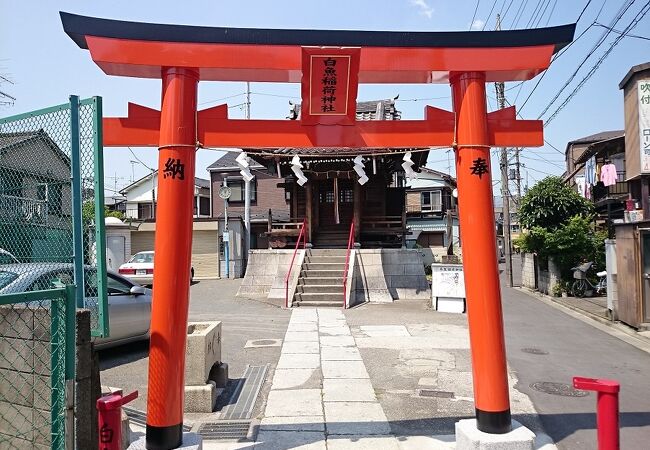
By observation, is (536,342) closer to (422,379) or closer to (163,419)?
(422,379)

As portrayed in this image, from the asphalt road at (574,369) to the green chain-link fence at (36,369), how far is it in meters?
4.45

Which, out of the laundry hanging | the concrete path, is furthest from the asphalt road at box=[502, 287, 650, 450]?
the laundry hanging

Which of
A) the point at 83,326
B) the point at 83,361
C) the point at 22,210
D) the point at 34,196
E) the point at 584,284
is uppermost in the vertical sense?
the point at 34,196

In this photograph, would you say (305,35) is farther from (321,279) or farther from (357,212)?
(357,212)

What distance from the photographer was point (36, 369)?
3346mm

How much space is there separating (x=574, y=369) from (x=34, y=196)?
7.87 m

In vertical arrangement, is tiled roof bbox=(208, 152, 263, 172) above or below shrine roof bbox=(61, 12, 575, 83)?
above

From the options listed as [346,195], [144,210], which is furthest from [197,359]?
[144,210]

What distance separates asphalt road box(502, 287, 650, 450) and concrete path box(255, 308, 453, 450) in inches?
65.9

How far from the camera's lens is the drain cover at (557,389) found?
631 centimetres

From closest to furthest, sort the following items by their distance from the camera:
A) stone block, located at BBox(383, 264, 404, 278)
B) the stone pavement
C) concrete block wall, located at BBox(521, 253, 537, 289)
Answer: the stone pavement → stone block, located at BBox(383, 264, 404, 278) → concrete block wall, located at BBox(521, 253, 537, 289)

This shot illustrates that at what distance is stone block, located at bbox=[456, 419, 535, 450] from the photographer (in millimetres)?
3857

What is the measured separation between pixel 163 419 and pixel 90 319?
1048 mm

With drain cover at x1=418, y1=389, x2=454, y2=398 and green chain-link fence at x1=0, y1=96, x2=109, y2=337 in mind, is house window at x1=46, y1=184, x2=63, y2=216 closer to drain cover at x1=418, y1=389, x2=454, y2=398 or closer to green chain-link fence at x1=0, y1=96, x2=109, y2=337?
green chain-link fence at x1=0, y1=96, x2=109, y2=337
